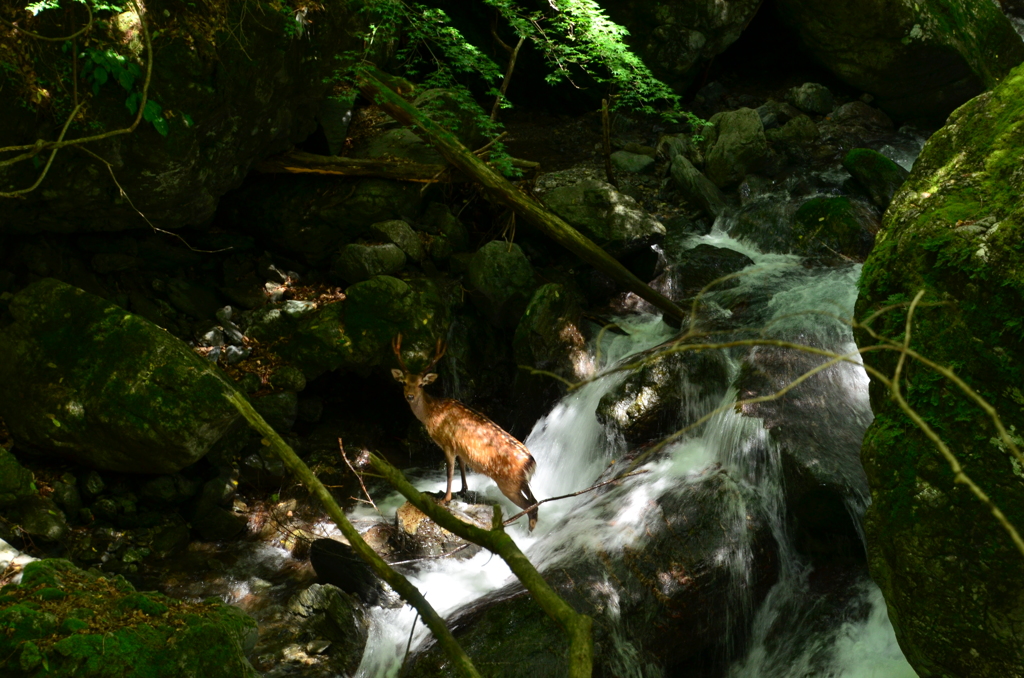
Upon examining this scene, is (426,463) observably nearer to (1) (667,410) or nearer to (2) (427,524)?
(2) (427,524)

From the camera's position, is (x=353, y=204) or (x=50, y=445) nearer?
(x=50, y=445)

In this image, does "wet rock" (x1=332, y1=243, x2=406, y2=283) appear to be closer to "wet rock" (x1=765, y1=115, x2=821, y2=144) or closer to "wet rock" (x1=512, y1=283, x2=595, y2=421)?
"wet rock" (x1=512, y1=283, x2=595, y2=421)

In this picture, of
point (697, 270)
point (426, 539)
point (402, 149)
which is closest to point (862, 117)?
point (697, 270)

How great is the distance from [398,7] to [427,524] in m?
5.43

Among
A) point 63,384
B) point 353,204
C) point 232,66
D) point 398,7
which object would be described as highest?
point 398,7

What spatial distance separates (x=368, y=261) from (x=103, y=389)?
3056mm

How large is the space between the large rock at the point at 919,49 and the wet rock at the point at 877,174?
3.16 metres

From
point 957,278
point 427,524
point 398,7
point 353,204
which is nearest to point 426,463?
point 427,524

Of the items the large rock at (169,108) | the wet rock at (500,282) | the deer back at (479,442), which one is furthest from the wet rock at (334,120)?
the deer back at (479,442)

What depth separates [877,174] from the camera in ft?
29.7

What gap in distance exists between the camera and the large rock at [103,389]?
5633mm

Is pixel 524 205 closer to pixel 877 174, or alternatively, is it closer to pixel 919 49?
pixel 877 174

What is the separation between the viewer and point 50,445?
5.69 meters

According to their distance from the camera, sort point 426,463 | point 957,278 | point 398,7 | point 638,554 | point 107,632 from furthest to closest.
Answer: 1. point 426,463
2. point 398,7
3. point 638,554
4. point 957,278
5. point 107,632
